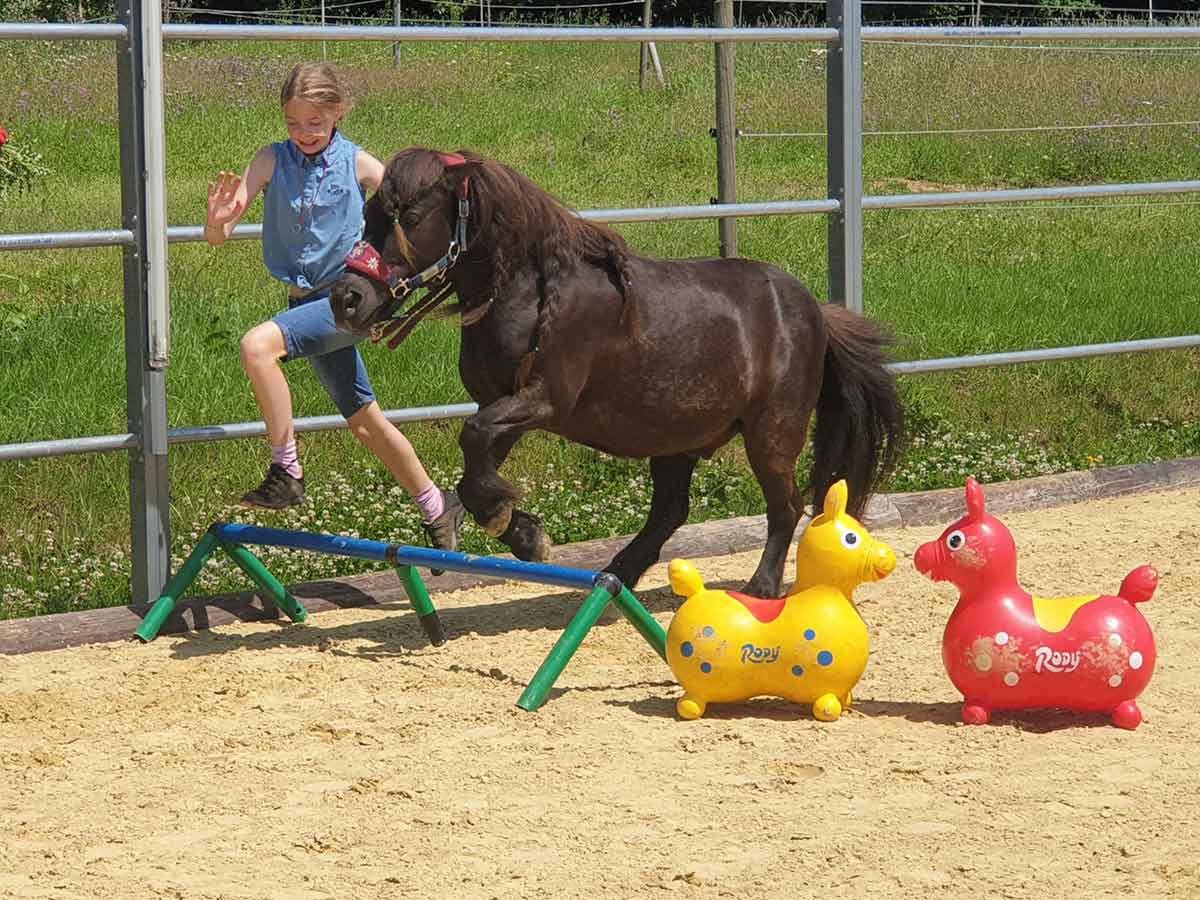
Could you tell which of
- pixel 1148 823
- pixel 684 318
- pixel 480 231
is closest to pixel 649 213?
pixel 684 318

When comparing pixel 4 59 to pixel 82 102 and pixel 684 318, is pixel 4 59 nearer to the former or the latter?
pixel 82 102

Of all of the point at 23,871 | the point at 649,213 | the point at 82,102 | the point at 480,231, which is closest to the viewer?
the point at 23,871

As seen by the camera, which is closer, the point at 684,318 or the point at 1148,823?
the point at 1148,823

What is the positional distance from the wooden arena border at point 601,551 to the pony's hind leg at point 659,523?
1.22ft

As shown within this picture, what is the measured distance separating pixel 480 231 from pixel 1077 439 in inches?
145

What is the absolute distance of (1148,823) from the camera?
315 centimetres

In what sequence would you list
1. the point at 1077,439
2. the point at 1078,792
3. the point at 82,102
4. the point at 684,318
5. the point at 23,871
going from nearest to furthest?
1. the point at 23,871
2. the point at 1078,792
3. the point at 684,318
4. the point at 82,102
5. the point at 1077,439

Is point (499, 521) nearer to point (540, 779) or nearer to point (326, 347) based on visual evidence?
point (326, 347)

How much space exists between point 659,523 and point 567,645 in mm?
1068

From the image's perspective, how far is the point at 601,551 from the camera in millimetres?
5469

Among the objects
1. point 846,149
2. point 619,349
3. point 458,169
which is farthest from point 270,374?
point 846,149

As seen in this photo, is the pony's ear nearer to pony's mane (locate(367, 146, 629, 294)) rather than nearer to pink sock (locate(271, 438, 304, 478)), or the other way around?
pony's mane (locate(367, 146, 629, 294))

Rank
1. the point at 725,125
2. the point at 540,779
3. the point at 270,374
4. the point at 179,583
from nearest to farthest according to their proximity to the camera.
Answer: the point at 540,779, the point at 270,374, the point at 179,583, the point at 725,125

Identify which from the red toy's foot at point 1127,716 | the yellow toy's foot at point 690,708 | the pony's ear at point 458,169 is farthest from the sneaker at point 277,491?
the red toy's foot at point 1127,716
